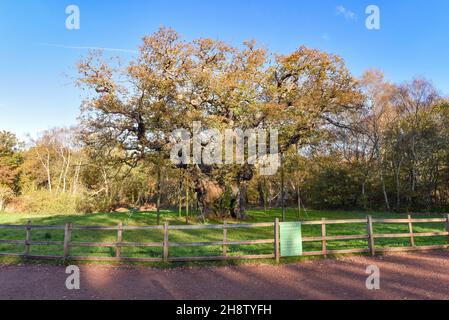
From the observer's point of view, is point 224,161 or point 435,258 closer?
point 435,258

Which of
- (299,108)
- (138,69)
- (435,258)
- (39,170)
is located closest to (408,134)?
(299,108)

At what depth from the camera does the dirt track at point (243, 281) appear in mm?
5680

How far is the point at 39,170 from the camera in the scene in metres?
35.1

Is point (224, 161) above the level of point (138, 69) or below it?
below

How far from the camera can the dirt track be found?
5680 mm

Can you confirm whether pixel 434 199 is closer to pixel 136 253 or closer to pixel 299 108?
pixel 299 108

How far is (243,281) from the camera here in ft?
21.5

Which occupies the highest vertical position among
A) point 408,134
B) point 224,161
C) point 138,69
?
point 138,69

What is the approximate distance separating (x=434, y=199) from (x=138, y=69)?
26636mm

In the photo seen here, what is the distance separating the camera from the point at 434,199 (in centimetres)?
2602

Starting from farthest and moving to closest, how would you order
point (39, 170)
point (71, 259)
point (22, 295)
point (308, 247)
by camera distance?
point (39, 170) < point (308, 247) < point (71, 259) < point (22, 295)

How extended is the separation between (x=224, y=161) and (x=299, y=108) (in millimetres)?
5137
